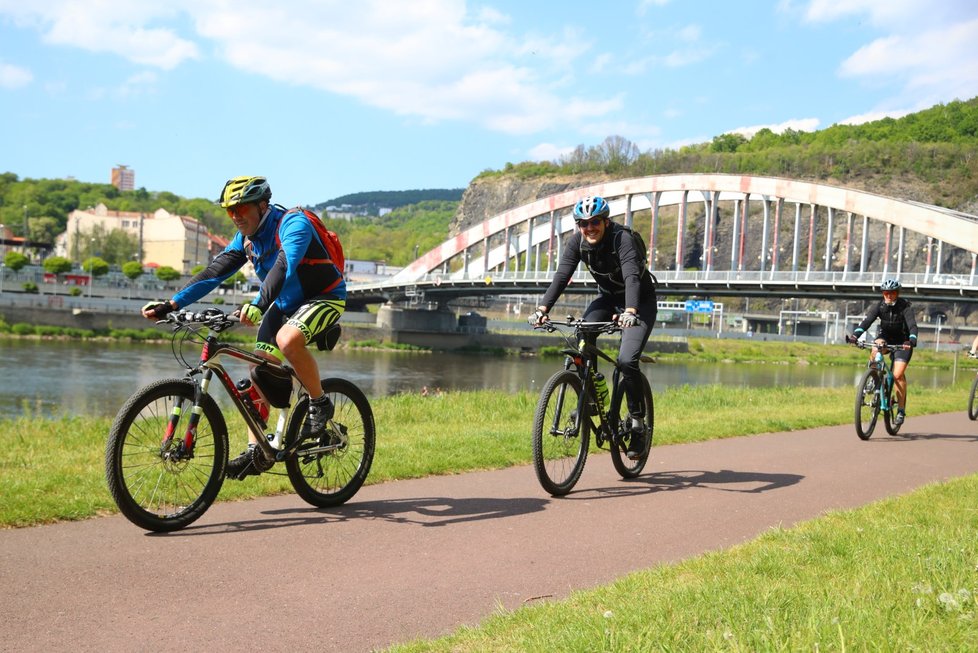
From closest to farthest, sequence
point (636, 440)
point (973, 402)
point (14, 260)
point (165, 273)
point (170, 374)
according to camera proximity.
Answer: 1. point (636, 440)
2. point (973, 402)
3. point (170, 374)
4. point (14, 260)
5. point (165, 273)

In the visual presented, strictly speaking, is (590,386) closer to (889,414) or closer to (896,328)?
(889,414)

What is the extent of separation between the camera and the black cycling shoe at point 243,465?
13.9 feet

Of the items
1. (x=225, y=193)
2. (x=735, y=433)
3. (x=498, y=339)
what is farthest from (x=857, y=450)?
(x=498, y=339)

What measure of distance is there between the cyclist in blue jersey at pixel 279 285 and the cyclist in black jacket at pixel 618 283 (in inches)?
57.8

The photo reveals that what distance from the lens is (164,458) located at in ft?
12.9

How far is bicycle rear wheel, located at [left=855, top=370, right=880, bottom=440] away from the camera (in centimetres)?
888

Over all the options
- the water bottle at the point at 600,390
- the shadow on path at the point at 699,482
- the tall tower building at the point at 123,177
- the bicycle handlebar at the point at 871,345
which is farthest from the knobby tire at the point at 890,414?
the tall tower building at the point at 123,177

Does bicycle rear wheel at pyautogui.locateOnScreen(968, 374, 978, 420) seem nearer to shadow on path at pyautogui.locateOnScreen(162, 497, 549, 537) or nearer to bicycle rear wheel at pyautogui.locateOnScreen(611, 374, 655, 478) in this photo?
bicycle rear wheel at pyautogui.locateOnScreen(611, 374, 655, 478)

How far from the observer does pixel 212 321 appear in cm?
418

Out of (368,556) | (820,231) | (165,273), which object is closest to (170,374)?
(368,556)

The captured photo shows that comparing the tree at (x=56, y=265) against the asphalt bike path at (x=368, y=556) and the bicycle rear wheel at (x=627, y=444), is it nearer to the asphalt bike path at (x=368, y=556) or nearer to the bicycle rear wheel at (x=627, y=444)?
the asphalt bike path at (x=368, y=556)

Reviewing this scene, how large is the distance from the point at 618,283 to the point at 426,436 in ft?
7.85

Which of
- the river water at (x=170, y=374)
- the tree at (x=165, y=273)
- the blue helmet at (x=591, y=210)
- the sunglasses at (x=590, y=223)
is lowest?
the river water at (x=170, y=374)

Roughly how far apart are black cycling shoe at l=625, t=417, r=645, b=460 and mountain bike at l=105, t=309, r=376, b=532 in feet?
5.92
